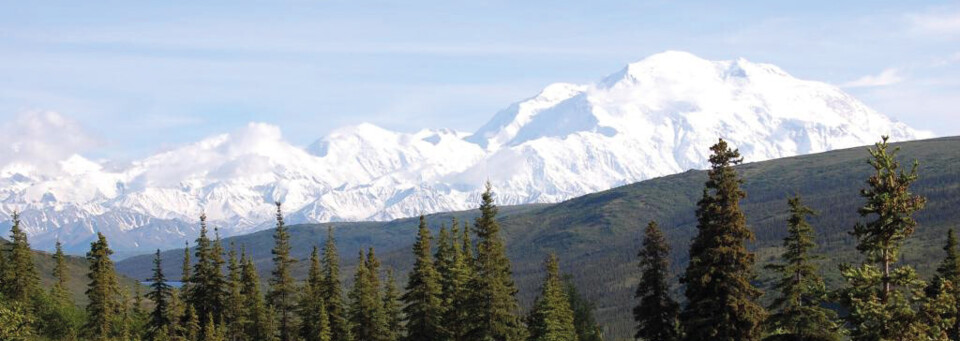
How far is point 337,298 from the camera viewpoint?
104 metres

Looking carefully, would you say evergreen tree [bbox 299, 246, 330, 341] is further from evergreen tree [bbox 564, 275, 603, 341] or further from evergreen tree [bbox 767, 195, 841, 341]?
evergreen tree [bbox 767, 195, 841, 341]

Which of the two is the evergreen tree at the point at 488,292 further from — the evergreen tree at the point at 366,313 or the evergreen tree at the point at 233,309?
the evergreen tree at the point at 233,309

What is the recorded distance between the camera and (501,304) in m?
76.6

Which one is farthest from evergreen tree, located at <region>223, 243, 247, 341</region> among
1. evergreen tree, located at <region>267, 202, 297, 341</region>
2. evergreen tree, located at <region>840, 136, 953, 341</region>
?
evergreen tree, located at <region>840, 136, 953, 341</region>

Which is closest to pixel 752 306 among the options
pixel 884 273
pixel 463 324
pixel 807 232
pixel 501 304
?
pixel 807 232

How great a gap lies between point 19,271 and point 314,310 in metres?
42.0

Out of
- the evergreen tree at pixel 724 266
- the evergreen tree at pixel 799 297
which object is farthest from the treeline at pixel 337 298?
the evergreen tree at pixel 799 297

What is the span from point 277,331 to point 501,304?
130 feet

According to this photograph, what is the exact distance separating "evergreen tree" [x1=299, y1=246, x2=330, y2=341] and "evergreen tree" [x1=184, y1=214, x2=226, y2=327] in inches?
331

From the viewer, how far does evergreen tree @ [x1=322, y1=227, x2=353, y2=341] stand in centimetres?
10188

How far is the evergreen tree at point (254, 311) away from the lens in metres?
105

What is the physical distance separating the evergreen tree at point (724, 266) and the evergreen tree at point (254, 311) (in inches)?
2432

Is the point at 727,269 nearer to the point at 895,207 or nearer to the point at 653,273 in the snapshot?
the point at 895,207

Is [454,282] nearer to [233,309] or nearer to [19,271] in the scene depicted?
[233,309]
